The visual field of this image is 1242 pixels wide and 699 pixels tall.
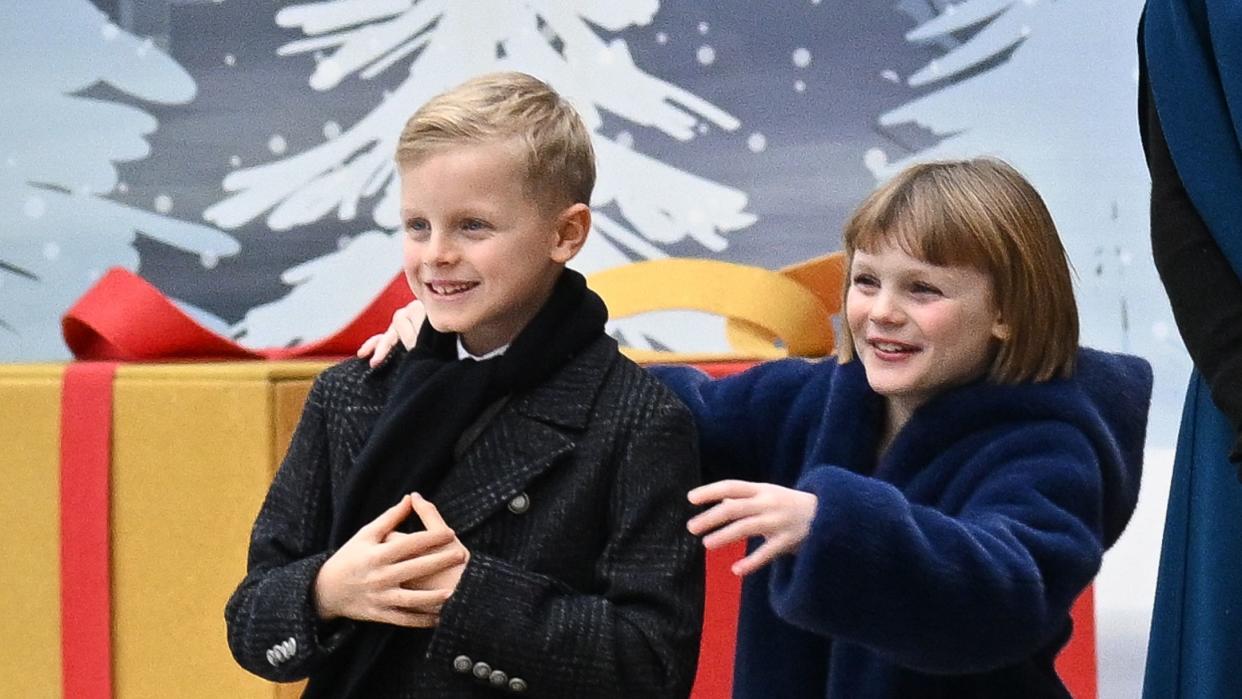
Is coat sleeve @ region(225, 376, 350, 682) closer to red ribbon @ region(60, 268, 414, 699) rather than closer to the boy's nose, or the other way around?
the boy's nose

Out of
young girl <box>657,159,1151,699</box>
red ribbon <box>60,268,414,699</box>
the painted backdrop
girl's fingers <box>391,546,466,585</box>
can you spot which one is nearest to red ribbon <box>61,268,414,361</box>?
red ribbon <box>60,268,414,699</box>

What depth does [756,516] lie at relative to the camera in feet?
3.02

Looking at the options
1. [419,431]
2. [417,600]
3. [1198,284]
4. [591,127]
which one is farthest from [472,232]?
[591,127]

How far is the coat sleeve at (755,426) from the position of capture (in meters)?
1.20

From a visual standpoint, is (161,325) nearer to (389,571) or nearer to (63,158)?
(389,571)

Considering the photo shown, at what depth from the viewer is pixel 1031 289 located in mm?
1080

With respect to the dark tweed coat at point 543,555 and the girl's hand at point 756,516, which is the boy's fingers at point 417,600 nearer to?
the dark tweed coat at point 543,555

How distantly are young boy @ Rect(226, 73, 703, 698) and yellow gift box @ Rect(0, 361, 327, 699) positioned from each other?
0.15 m

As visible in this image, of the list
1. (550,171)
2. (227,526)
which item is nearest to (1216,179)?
(550,171)

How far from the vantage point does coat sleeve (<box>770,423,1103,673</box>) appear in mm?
925

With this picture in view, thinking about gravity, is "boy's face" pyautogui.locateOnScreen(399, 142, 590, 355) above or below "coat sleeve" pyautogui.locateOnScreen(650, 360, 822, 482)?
above

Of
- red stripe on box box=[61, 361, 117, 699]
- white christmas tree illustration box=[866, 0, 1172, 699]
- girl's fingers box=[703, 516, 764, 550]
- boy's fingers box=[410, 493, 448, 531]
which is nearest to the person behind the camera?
girl's fingers box=[703, 516, 764, 550]

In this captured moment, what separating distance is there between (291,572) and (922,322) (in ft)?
1.51

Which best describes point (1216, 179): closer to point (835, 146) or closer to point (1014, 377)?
point (1014, 377)
